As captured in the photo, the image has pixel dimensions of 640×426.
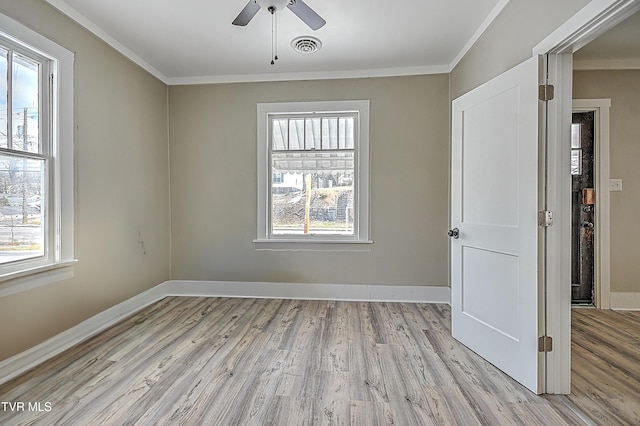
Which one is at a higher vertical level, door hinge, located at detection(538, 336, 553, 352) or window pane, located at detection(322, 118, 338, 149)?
window pane, located at detection(322, 118, 338, 149)

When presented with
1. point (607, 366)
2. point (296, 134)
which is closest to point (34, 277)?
point (296, 134)

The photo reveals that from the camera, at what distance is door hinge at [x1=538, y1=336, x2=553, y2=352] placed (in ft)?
6.12

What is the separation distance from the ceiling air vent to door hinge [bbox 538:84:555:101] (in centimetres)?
188

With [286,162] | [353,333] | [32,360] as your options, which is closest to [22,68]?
[32,360]

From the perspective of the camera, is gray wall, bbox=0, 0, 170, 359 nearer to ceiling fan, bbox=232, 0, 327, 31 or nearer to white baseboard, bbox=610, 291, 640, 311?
ceiling fan, bbox=232, 0, 327, 31

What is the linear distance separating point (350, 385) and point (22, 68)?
121 inches

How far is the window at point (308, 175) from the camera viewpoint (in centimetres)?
365

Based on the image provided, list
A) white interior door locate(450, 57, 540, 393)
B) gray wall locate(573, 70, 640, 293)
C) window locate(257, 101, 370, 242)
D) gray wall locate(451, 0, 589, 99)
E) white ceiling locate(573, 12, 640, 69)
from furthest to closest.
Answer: window locate(257, 101, 370, 242) → gray wall locate(573, 70, 640, 293) → white ceiling locate(573, 12, 640, 69) → white interior door locate(450, 57, 540, 393) → gray wall locate(451, 0, 589, 99)

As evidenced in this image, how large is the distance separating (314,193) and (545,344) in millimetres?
2534

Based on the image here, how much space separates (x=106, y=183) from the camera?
2855mm

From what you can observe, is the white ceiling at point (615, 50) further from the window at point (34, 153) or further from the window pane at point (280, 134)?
the window at point (34, 153)

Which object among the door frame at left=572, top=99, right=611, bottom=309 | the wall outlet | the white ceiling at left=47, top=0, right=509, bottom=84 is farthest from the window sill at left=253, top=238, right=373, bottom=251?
the wall outlet

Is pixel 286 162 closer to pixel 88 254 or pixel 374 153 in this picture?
pixel 374 153

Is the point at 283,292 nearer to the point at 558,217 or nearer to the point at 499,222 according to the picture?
the point at 499,222
